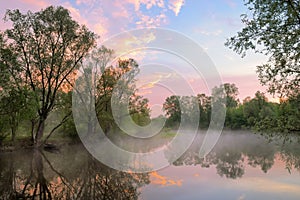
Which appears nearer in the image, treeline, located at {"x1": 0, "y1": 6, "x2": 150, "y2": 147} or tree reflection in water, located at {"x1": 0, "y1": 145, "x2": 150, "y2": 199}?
tree reflection in water, located at {"x1": 0, "y1": 145, "x2": 150, "y2": 199}

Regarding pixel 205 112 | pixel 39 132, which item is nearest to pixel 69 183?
pixel 39 132

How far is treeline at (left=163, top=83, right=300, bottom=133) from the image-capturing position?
879cm

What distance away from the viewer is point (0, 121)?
25.1 m

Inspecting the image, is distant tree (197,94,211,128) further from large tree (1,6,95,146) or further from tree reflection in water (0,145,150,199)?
tree reflection in water (0,145,150,199)

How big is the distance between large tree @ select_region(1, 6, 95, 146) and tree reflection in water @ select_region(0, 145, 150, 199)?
13.6m

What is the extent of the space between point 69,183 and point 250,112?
193ft

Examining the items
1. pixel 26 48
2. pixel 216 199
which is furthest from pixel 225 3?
pixel 26 48

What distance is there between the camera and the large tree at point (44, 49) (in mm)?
26000

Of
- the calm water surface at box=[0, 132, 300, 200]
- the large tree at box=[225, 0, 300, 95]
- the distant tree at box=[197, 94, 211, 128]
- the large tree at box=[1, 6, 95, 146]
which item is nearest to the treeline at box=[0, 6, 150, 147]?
the large tree at box=[1, 6, 95, 146]

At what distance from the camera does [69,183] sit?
35.8 ft

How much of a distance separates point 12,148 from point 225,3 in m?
24.8

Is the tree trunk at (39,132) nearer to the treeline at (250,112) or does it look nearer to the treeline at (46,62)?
the treeline at (46,62)

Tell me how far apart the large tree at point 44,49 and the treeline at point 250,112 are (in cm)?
1290

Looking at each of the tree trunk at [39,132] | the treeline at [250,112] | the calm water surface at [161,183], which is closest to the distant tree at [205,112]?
the treeline at [250,112]
